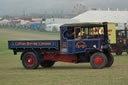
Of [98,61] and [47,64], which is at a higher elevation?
[98,61]

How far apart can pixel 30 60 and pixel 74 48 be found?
2567 mm

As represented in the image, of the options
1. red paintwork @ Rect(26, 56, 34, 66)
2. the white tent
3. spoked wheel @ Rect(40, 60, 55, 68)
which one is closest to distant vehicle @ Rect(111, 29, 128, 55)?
spoked wheel @ Rect(40, 60, 55, 68)

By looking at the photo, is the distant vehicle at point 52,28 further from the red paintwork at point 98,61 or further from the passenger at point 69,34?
the red paintwork at point 98,61

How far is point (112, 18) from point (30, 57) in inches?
3089

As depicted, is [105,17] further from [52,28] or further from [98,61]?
[98,61]

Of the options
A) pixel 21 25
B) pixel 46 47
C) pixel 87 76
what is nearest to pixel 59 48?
pixel 46 47

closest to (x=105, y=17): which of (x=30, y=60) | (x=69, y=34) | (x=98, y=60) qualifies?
(x=30, y=60)

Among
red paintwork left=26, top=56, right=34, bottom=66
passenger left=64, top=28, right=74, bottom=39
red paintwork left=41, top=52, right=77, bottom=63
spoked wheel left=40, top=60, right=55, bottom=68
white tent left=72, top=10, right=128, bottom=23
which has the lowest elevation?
spoked wheel left=40, top=60, right=55, bottom=68

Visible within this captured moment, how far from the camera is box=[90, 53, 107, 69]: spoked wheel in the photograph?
2106 centimetres

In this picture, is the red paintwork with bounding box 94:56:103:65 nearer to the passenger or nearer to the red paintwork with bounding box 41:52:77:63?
the red paintwork with bounding box 41:52:77:63

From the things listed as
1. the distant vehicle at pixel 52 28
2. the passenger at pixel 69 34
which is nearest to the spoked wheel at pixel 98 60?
the passenger at pixel 69 34

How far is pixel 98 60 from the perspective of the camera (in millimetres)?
21172

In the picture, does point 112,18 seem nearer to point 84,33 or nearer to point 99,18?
point 99,18

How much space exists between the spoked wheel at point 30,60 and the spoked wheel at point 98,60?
9.93 feet
